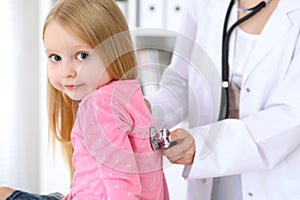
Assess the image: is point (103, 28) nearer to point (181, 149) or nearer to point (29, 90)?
point (181, 149)

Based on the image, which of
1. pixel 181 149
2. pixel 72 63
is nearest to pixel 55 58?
pixel 72 63

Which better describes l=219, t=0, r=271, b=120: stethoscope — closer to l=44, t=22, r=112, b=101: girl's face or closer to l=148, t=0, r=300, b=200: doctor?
l=148, t=0, r=300, b=200: doctor

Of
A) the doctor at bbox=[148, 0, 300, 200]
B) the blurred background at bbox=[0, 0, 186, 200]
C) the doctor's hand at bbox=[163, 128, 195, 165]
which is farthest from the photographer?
the blurred background at bbox=[0, 0, 186, 200]

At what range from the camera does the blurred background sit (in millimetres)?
2180

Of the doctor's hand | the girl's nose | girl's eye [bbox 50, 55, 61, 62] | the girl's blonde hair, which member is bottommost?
the doctor's hand

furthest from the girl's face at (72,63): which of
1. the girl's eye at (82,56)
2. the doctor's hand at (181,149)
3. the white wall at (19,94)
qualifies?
the white wall at (19,94)

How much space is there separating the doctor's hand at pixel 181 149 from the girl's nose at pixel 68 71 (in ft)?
0.76

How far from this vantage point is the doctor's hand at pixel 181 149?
1.06 meters

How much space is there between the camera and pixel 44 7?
2.35 m

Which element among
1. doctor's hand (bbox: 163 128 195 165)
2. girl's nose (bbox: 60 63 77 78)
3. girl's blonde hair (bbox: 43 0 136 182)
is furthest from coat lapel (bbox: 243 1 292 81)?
girl's nose (bbox: 60 63 77 78)

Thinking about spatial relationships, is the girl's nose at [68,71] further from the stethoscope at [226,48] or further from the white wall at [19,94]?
the white wall at [19,94]

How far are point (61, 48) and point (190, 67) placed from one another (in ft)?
1.81

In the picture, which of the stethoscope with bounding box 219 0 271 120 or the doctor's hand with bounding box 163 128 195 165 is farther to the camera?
the stethoscope with bounding box 219 0 271 120

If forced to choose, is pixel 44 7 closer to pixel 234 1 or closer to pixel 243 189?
pixel 234 1
